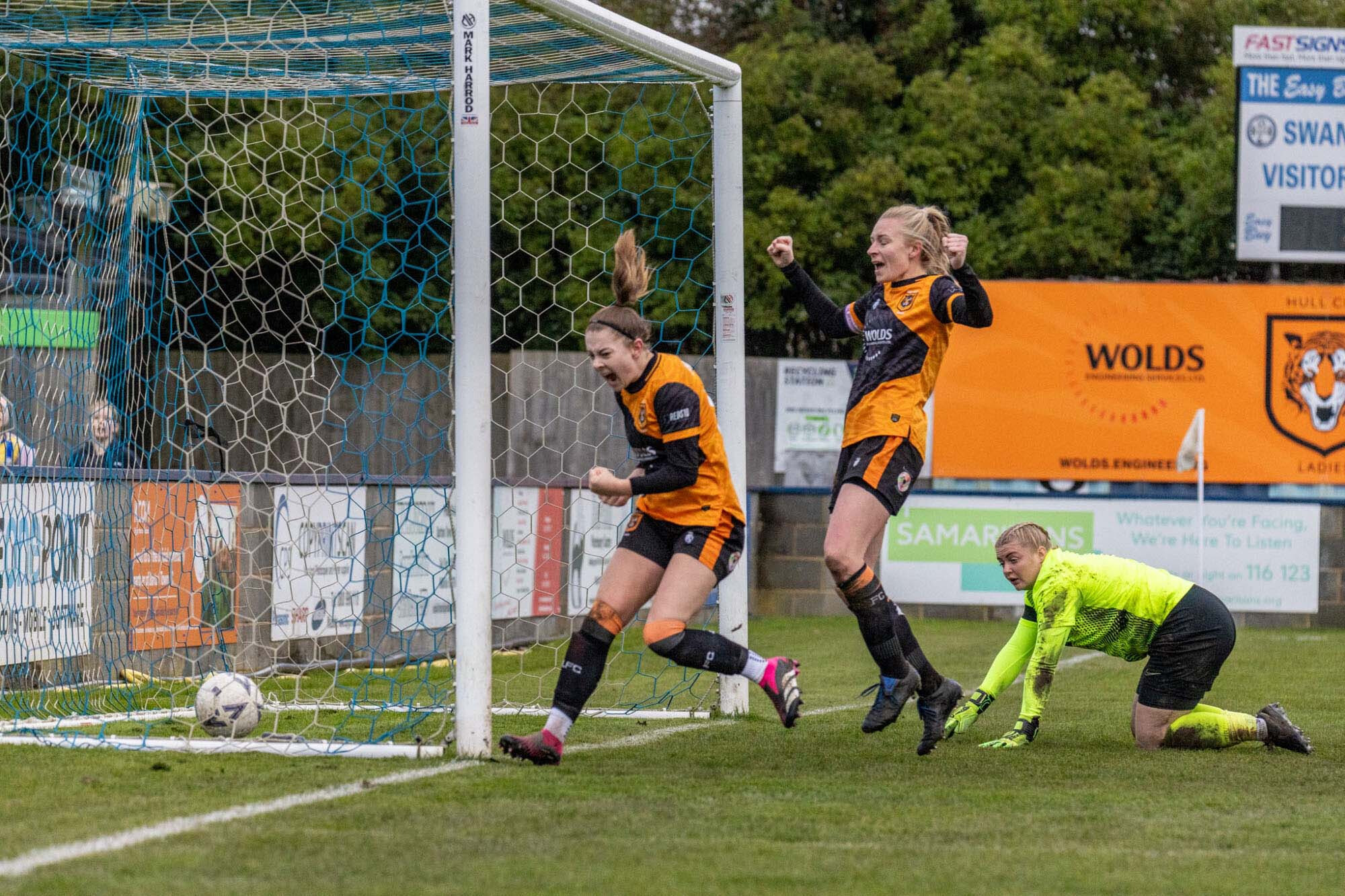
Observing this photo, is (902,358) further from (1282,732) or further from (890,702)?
(1282,732)

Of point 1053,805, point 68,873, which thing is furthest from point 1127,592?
point 68,873

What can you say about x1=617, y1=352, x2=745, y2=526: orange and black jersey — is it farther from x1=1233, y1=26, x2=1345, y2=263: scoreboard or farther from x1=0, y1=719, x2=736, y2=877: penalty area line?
x1=1233, y1=26, x2=1345, y2=263: scoreboard

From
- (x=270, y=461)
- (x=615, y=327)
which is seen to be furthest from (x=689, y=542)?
(x=270, y=461)

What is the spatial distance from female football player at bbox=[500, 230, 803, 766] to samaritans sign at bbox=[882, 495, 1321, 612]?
1070 centimetres

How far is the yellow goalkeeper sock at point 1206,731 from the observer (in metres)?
6.84

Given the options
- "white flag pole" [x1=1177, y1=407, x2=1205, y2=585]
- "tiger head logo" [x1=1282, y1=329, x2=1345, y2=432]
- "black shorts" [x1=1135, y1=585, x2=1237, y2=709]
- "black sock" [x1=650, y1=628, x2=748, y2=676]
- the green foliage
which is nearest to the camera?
"black sock" [x1=650, y1=628, x2=748, y2=676]

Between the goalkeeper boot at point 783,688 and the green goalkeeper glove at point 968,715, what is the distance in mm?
1186

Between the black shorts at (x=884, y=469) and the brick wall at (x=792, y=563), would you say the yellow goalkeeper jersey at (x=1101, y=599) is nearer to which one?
the black shorts at (x=884, y=469)

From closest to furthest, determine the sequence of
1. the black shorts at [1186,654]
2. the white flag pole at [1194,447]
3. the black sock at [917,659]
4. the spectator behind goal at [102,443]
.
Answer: the black sock at [917,659], the black shorts at [1186,654], the spectator behind goal at [102,443], the white flag pole at [1194,447]

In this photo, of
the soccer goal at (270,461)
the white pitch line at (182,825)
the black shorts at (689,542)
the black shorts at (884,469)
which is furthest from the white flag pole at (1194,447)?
the white pitch line at (182,825)

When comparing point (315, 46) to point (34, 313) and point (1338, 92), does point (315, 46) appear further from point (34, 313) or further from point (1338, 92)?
point (1338, 92)

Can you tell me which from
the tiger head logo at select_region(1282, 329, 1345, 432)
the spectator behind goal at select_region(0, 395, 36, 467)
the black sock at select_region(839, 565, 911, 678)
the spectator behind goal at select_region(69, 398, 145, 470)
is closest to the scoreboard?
the tiger head logo at select_region(1282, 329, 1345, 432)

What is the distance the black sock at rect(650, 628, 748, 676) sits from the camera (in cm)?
580

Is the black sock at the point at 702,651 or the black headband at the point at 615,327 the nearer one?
the black headband at the point at 615,327
